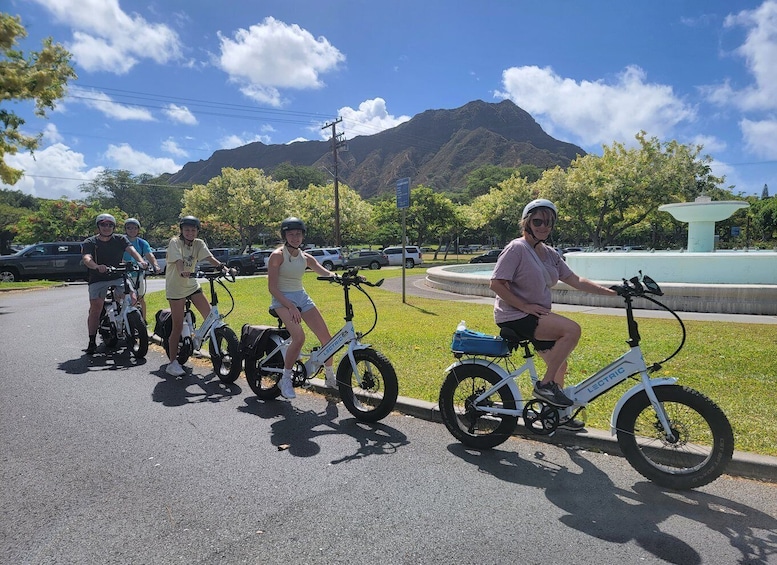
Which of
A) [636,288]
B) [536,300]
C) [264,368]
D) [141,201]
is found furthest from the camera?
[141,201]

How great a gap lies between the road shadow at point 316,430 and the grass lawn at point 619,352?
0.75m

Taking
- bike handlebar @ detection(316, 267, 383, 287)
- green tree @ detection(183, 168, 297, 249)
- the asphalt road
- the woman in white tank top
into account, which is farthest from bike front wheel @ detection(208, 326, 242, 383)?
green tree @ detection(183, 168, 297, 249)

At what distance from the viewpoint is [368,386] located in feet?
14.8

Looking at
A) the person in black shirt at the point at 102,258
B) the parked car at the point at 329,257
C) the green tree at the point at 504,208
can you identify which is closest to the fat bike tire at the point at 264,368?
the person in black shirt at the point at 102,258

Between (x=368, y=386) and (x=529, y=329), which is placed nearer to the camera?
(x=529, y=329)

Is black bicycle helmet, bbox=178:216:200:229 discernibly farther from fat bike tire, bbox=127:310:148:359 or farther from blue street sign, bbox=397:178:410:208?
blue street sign, bbox=397:178:410:208

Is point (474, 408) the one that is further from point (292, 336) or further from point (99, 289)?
point (99, 289)

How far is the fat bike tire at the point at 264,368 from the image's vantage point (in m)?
5.04

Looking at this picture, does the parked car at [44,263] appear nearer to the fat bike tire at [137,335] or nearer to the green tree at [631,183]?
the fat bike tire at [137,335]

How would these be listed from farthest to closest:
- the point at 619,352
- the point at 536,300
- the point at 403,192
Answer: the point at 403,192, the point at 619,352, the point at 536,300

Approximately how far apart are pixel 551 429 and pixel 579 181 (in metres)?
35.0

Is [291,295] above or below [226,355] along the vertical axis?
above

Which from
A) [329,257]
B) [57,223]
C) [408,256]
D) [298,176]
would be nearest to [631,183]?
[408,256]

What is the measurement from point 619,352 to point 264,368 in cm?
473
